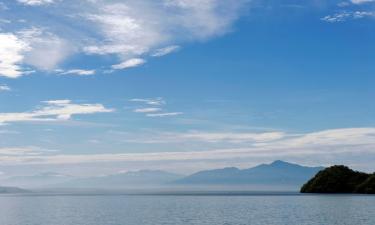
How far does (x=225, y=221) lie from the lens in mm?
131875

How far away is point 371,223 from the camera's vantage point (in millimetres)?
119062

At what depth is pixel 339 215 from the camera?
14338cm

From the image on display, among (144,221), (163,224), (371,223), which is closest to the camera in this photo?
(371,223)

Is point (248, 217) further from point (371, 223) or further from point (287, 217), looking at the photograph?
point (371, 223)

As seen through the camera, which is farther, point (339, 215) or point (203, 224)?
point (339, 215)

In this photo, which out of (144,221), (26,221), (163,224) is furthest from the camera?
(26,221)

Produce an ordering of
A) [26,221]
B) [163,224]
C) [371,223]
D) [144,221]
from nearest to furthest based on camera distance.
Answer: [371,223] < [163,224] < [144,221] < [26,221]

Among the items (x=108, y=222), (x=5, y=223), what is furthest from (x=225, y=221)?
(x=5, y=223)

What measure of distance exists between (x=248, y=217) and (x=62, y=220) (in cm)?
4905

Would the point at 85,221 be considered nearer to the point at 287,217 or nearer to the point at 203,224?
the point at 203,224

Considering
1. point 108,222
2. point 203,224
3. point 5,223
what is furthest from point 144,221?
point 5,223

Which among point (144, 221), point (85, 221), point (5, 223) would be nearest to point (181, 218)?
point (144, 221)

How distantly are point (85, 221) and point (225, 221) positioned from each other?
36061 millimetres

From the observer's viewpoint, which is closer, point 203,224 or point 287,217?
point 203,224
